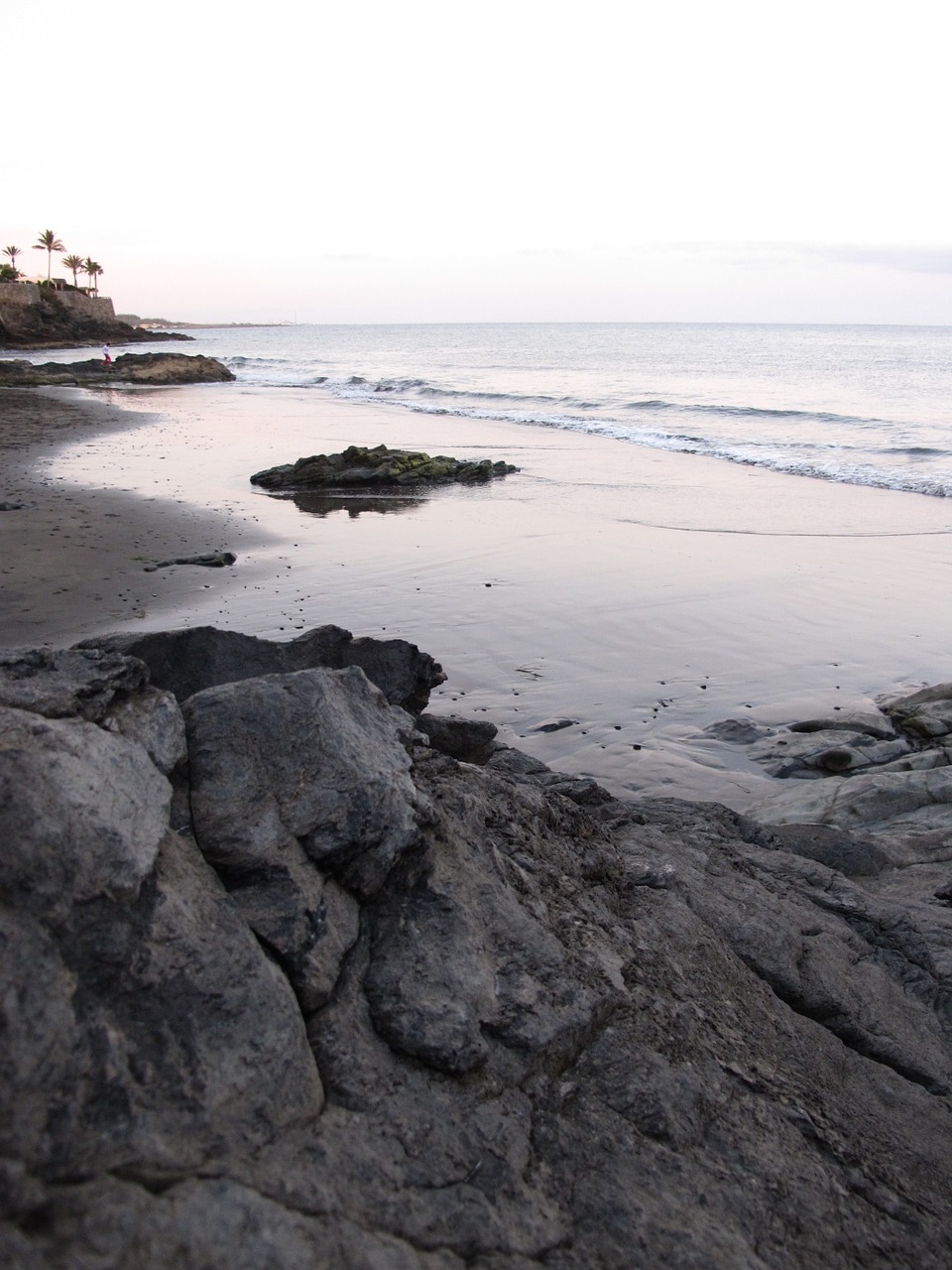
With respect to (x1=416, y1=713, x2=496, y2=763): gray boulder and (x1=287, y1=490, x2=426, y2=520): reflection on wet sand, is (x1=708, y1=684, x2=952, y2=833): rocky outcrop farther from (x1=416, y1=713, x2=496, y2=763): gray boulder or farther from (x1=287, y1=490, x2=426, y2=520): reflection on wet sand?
(x1=287, y1=490, x2=426, y2=520): reflection on wet sand

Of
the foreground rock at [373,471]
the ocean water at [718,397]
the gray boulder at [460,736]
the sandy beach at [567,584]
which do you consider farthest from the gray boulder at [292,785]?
the ocean water at [718,397]

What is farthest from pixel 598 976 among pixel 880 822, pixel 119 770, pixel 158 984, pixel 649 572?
pixel 649 572

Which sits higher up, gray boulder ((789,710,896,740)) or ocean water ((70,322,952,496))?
ocean water ((70,322,952,496))

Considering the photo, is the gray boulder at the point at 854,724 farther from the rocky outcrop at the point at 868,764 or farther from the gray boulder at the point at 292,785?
the gray boulder at the point at 292,785

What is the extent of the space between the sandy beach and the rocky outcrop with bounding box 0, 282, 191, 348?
58.4 m

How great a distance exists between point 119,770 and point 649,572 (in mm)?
9497

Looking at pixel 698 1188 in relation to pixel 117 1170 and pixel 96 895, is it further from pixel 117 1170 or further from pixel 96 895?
Answer: pixel 96 895

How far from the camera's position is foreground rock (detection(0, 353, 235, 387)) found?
4069 cm

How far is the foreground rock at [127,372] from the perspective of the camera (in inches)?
1602

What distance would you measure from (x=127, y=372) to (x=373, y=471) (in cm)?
3354

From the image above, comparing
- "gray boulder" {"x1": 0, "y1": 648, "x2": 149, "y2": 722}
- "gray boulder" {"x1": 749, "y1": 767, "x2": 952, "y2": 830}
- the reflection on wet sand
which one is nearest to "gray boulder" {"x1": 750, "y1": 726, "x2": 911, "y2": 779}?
"gray boulder" {"x1": 749, "y1": 767, "x2": 952, "y2": 830}

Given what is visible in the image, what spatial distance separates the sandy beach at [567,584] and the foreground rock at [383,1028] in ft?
10.2

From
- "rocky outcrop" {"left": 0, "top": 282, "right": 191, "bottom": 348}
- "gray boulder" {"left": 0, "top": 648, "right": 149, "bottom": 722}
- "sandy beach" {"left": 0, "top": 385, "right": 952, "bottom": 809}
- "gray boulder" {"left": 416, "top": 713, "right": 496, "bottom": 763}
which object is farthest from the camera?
"rocky outcrop" {"left": 0, "top": 282, "right": 191, "bottom": 348}

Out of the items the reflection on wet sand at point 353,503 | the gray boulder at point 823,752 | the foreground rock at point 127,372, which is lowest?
the reflection on wet sand at point 353,503
